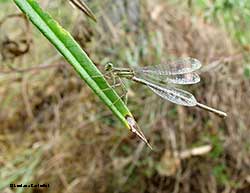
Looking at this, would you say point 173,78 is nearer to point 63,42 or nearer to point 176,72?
point 176,72

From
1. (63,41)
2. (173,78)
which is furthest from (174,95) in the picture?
(63,41)

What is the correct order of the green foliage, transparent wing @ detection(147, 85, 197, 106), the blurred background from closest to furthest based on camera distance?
the green foliage → transparent wing @ detection(147, 85, 197, 106) → the blurred background

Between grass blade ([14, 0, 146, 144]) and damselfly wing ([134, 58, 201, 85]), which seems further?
damselfly wing ([134, 58, 201, 85])

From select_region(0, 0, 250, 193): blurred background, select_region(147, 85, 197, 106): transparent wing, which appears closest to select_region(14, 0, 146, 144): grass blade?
select_region(147, 85, 197, 106): transparent wing

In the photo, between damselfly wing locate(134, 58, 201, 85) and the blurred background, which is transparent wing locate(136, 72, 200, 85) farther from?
the blurred background

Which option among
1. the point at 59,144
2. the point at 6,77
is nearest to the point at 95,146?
the point at 59,144

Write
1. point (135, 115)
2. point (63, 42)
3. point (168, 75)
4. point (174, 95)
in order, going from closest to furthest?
point (63, 42)
point (174, 95)
point (168, 75)
point (135, 115)

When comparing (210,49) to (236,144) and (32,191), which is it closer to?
(236,144)
